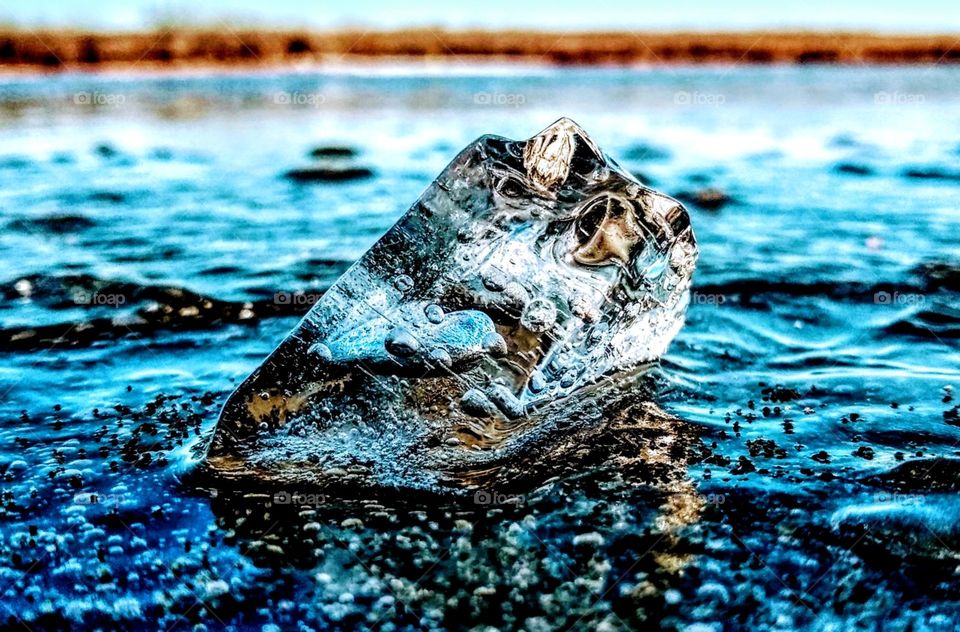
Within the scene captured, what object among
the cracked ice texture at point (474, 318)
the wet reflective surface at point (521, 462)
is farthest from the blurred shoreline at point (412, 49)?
the cracked ice texture at point (474, 318)

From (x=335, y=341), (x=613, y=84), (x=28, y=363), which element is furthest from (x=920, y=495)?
(x=613, y=84)

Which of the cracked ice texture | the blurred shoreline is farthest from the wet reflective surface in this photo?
the blurred shoreline

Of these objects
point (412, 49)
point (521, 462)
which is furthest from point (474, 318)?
point (412, 49)

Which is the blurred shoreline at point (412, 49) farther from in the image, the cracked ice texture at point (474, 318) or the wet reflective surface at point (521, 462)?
the cracked ice texture at point (474, 318)

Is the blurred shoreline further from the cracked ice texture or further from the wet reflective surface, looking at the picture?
the cracked ice texture

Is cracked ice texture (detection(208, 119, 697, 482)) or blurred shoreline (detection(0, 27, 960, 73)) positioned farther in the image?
blurred shoreline (detection(0, 27, 960, 73))

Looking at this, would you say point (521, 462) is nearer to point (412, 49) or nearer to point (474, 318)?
point (474, 318)
